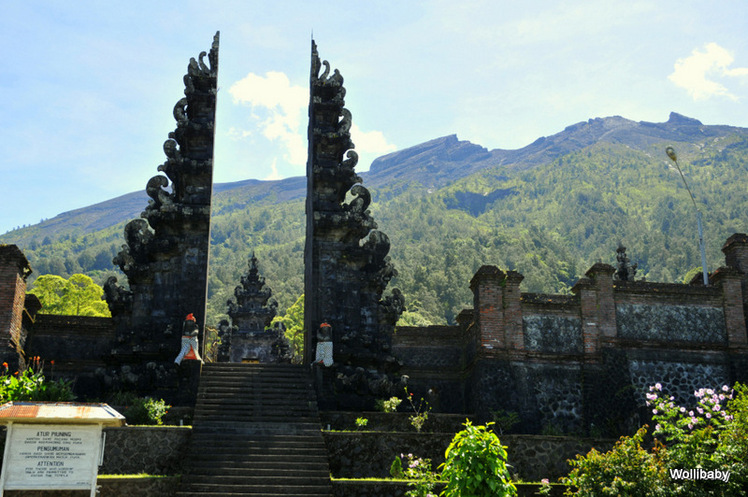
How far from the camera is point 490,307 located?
2388 cm

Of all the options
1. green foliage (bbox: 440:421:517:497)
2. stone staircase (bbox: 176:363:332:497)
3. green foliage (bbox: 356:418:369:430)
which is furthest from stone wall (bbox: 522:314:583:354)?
green foliage (bbox: 440:421:517:497)

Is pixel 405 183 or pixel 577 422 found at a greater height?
pixel 405 183

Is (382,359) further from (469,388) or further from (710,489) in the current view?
(710,489)

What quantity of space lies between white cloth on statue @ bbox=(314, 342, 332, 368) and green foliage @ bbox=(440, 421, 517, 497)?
1025 cm

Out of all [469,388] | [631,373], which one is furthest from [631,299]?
[469,388]

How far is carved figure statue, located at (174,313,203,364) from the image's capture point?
21.7m

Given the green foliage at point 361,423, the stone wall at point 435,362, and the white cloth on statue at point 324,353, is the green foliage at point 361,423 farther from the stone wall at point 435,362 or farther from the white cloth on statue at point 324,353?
the stone wall at point 435,362

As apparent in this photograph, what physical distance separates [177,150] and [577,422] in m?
15.7

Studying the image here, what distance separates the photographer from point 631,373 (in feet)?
78.3

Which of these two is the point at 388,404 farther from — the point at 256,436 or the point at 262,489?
the point at 262,489

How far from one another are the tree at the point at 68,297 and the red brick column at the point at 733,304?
3262cm

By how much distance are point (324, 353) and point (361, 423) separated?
3.44m

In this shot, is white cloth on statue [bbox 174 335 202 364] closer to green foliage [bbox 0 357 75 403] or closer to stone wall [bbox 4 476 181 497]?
green foliage [bbox 0 357 75 403]

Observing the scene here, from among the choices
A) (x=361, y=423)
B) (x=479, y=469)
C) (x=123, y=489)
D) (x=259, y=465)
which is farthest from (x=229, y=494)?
(x=479, y=469)
